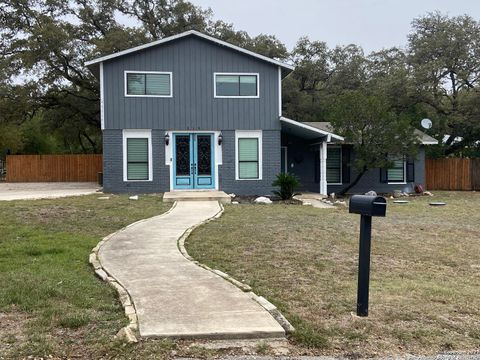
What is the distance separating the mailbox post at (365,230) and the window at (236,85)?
46.8ft

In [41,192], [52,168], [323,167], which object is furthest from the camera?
[52,168]

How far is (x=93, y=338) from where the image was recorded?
397 centimetres

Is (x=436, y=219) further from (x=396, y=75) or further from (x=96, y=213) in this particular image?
(x=396, y=75)

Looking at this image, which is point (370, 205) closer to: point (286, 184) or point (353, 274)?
point (353, 274)

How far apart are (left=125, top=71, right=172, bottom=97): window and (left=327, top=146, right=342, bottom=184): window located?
25.5 feet

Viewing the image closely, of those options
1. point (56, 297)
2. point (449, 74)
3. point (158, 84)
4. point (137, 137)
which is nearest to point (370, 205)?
point (56, 297)

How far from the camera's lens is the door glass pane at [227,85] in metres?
18.5

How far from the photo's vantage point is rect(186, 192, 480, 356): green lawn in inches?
164

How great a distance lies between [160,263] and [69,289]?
1506 millimetres

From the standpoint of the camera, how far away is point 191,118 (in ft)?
60.1

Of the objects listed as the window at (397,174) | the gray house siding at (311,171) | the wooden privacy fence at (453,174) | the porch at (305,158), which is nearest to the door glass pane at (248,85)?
the porch at (305,158)

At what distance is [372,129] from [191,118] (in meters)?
6.99

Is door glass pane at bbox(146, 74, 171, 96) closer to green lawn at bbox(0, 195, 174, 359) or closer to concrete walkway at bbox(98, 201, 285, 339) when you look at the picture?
green lawn at bbox(0, 195, 174, 359)

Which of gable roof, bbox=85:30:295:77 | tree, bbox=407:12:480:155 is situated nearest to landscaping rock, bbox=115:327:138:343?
gable roof, bbox=85:30:295:77
